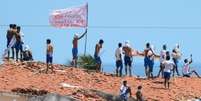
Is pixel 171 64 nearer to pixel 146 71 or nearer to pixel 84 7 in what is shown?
pixel 146 71

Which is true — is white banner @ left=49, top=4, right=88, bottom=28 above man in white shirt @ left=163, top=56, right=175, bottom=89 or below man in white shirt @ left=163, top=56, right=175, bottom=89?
above

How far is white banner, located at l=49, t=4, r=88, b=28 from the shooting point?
119 feet

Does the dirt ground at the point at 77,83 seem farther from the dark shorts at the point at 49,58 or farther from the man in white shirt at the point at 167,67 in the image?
the man in white shirt at the point at 167,67

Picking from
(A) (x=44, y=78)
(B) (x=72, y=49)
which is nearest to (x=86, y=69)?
(B) (x=72, y=49)

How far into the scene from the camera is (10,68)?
1294 inches

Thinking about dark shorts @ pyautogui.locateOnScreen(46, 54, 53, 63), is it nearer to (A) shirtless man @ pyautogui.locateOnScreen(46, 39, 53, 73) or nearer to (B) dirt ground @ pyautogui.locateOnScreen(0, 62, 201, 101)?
(A) shirtless man @ pyautogui.locateOnScreen(46, 39, 53, 73)

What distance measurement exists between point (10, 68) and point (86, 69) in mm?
4371

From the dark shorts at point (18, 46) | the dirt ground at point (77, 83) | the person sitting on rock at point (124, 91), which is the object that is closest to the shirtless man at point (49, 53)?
A: the dirt ground at point (77, 83)

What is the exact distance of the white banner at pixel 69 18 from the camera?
119 feet

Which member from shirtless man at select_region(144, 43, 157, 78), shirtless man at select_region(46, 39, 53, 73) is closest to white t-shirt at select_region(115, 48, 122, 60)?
shirtless man at select_region(144, 43, 157, 78)

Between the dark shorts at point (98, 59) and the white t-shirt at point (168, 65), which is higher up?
the dark shorts at point (98, 59)

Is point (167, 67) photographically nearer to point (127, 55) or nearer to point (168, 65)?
point (168, 65)

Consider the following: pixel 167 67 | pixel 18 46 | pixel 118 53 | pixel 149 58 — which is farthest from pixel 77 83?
pixel 149 58

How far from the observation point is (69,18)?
120 feet
